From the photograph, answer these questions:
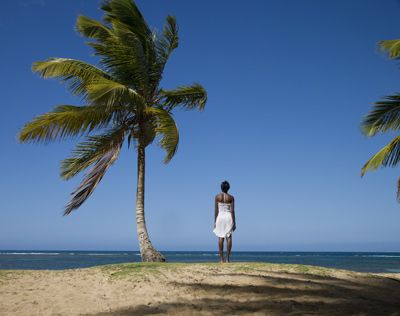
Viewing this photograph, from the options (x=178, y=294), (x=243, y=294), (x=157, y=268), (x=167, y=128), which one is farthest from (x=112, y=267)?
(x=167, y=128)

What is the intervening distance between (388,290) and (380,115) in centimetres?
588

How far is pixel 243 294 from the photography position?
717cm

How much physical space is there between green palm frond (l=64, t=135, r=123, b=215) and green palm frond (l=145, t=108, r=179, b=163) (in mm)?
1370

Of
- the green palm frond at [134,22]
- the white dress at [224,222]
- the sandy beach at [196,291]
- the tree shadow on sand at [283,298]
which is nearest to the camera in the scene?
the tree shadow on sand at [283,298]

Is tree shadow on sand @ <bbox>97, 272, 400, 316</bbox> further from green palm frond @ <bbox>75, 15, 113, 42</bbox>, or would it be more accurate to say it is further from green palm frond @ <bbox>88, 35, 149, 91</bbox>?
green palm frond @ <bbox>75, 15, 113, 42</bbox>

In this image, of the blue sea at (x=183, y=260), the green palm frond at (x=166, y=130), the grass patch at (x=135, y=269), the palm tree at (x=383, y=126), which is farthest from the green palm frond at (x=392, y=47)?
the blue sea at (x=183, y=260)

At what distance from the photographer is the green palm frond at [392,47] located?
11165 millimetres

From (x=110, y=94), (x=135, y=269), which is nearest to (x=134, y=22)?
(x=110, y=94)

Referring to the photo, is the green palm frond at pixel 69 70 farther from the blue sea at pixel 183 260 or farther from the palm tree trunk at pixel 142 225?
the blue sea at pixel 183 260

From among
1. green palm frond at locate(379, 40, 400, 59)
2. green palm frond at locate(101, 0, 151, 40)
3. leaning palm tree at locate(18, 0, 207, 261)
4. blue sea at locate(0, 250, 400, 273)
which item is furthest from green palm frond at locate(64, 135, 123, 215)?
blue sea at locate(0, 250, 400, 273)

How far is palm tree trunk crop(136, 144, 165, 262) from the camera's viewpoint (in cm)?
1169

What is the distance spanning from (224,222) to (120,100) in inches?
182

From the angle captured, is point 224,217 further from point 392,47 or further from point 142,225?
point 392,47

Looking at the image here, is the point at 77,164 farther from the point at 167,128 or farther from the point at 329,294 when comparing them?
the point at 329,294
